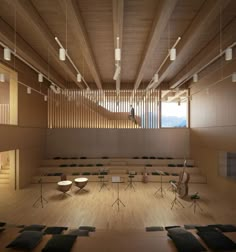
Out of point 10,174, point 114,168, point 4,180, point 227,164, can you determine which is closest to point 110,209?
point 114,168

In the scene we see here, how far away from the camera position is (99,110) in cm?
1187

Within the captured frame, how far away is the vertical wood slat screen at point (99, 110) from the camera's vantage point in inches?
462

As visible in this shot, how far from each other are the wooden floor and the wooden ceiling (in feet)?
17.3

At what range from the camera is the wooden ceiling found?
430cm

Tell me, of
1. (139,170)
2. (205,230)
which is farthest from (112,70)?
(205,230)

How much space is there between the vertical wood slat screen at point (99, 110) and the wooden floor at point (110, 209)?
186 inches

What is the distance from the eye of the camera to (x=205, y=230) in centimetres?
380

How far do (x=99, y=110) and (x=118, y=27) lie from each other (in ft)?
24.4

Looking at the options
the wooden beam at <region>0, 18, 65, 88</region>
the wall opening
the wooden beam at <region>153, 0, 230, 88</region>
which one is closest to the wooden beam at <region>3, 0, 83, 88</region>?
the wooden beam at <region>0, 18, 65, 88</region>

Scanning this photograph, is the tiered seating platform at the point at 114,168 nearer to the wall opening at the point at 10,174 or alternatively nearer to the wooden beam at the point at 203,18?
the wall opening at the point at 10,174

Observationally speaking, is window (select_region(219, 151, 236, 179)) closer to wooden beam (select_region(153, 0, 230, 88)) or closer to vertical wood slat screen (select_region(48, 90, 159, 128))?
wooden beam (select_region(153, 0, 230, 88))

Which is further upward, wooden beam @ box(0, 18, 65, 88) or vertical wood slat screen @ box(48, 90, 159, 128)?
wooden beam @ box(0, 18, 65, 88)

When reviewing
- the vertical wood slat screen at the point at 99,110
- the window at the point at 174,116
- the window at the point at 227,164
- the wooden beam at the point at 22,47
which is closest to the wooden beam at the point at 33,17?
the wooden beam at the point at 22,47

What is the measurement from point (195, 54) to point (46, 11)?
566 centimetres
